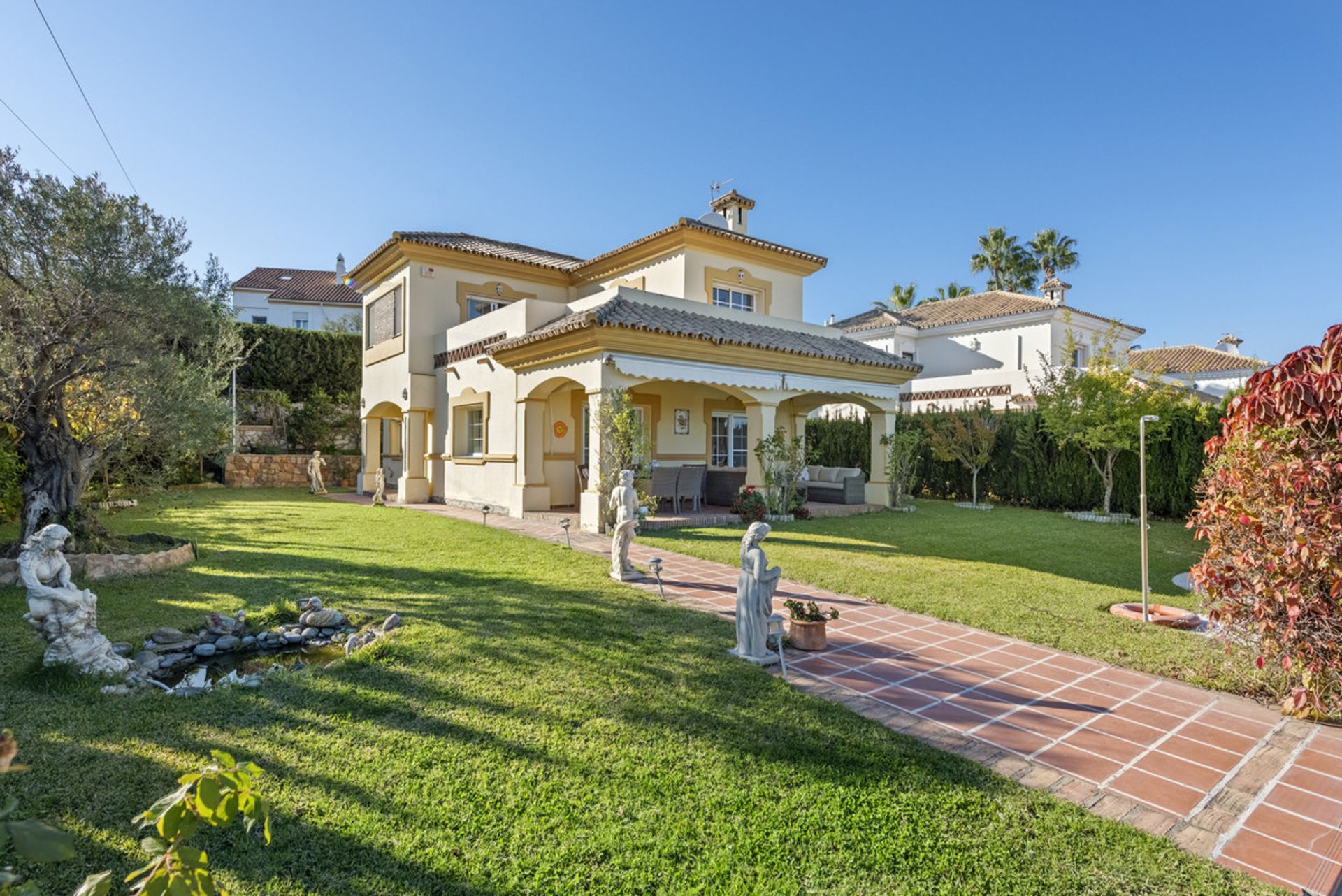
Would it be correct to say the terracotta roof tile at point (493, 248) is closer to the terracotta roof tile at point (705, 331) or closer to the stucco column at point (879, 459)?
the terracotta roof tile at point (705, 331)

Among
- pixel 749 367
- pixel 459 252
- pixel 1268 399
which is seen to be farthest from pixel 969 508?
pixel 459 252

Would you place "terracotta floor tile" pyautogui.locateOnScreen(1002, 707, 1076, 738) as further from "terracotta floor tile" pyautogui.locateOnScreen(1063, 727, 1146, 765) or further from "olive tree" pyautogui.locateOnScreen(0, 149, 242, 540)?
"olive tree" pyautogui.locateOnScreen(0, 149, 242, 540)

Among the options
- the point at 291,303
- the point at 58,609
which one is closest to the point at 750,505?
the point at 58,609

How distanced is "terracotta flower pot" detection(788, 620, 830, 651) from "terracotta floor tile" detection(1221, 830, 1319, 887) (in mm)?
2992

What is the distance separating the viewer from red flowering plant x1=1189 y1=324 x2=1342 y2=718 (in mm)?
4516

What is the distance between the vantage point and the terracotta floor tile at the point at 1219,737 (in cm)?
414

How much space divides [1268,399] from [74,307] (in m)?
12.1

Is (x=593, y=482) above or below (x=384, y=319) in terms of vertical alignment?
below

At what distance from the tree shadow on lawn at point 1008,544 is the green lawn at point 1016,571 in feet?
0.10

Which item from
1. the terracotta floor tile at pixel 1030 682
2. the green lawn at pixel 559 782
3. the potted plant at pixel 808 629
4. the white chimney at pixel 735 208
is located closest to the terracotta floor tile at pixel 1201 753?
the terracotta floor tile at pixel 1030 682

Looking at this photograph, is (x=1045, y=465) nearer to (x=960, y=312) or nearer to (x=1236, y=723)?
(x=960, y=312)

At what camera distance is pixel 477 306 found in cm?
1916

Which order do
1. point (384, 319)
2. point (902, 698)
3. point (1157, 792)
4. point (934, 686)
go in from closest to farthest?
point (1157, 792) → point (902, 698) → point (934, 686) → point (384, 319)

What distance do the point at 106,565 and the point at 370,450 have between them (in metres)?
14.1
